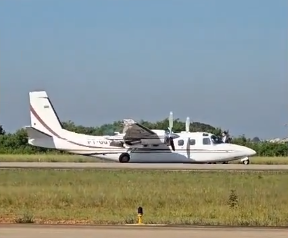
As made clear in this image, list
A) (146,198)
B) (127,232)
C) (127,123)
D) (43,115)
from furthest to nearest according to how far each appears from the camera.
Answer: (43,115) < (127,123) < (146,198) < (127,232)

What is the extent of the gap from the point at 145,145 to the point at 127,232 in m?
37.6

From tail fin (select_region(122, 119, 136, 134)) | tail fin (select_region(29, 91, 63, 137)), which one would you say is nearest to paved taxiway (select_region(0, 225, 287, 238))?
tail fin (select_region(122, 119, 136, 134))

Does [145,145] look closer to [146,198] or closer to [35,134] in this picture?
[35,134]

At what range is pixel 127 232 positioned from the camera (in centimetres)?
1579

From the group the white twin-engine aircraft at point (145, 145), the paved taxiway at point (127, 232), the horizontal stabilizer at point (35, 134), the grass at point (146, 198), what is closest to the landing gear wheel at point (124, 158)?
the white twin-engine aircraft at point (145, 145)

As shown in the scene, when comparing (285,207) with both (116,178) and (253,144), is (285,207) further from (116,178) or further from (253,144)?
(253,144)

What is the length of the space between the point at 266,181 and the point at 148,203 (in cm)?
959

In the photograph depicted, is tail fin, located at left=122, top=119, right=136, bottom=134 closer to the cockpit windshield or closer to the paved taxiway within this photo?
the cockpit windshield

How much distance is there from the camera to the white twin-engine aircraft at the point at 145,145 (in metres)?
52.2

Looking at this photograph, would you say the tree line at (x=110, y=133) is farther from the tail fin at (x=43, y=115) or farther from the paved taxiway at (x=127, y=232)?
the paved taxiway at (x=127, y=232)

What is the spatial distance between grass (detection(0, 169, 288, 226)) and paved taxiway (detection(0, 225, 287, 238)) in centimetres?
184

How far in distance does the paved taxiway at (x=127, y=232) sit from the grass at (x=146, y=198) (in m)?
1.84

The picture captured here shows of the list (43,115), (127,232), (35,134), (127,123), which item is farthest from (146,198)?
(43,115)

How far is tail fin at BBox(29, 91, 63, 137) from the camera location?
2194 inches
